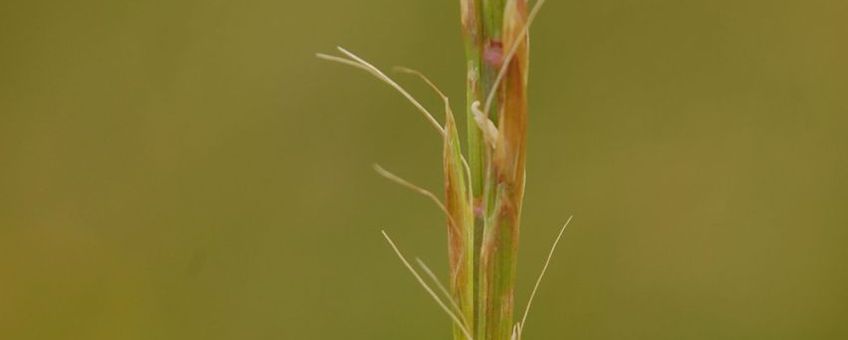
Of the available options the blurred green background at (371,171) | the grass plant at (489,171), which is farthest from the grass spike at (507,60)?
the blurred green background at (371,171)

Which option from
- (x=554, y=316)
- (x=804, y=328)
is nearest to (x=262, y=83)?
(x=554, y=316)

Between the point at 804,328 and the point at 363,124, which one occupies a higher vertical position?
the point at 363,124

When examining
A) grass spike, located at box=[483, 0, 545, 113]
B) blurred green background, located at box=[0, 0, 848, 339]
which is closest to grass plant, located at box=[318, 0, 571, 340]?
grass spike, located at box=[483, 0, 545, 113]

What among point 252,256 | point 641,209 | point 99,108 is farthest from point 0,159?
point 641,209

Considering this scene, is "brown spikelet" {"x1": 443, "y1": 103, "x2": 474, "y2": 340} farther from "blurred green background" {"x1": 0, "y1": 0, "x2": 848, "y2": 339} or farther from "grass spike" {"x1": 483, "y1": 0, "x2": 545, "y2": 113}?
"blurred green background" {"x1": 0, "y1": 0, "x2": 848, "y2": 339}

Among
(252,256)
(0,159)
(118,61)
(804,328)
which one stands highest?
(118,61)

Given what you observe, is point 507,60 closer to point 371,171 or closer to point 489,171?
point 489,171

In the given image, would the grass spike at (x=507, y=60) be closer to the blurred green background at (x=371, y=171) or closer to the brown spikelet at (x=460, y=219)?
the brown spikelet at (x=460, y=219)

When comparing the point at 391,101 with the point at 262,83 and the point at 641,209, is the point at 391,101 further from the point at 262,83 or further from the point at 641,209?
the point at 641,209
